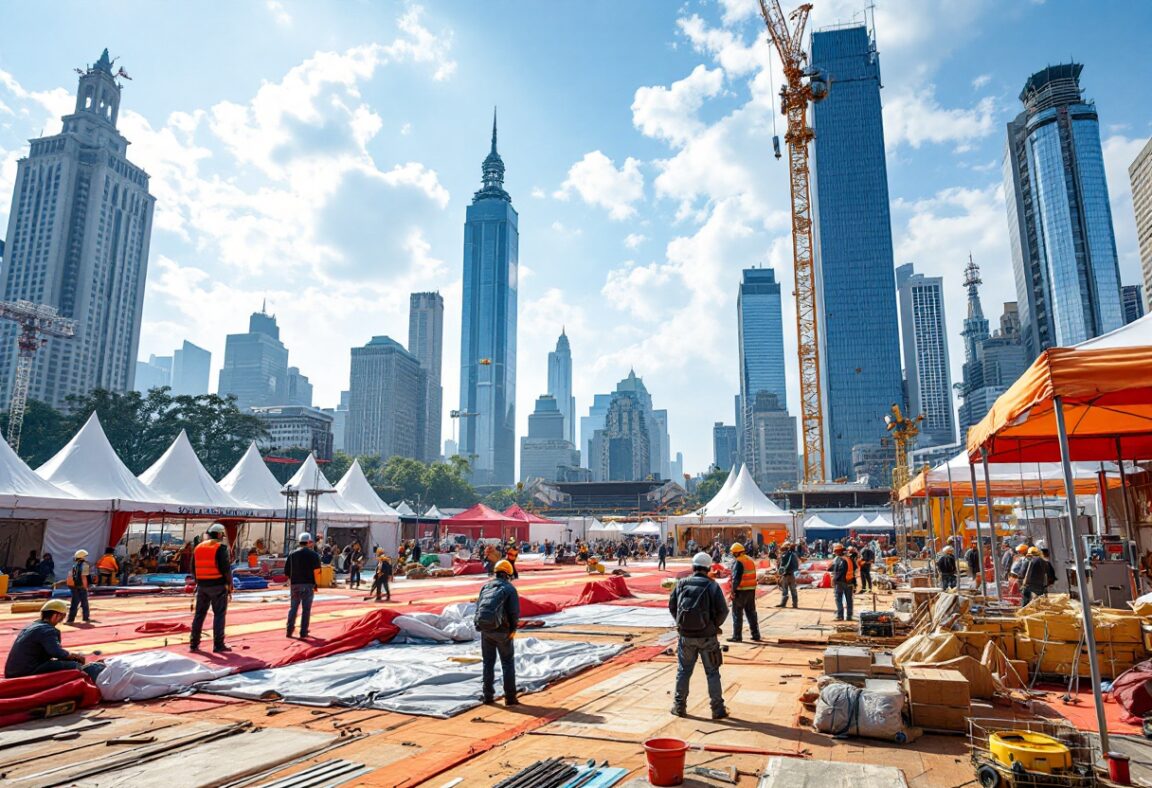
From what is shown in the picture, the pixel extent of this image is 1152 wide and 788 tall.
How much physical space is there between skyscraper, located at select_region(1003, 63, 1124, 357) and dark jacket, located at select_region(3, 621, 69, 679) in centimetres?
17192

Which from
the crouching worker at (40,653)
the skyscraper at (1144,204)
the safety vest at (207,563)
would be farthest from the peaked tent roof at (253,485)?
the skyscraper at (1144,204)

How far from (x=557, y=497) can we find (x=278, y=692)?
355 feet

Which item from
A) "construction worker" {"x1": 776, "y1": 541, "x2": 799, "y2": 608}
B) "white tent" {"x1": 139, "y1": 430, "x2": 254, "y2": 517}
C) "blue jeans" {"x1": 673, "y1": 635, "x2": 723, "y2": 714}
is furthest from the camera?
"white tent" {"x1": 139, "y1": 430, "x2": 254, "y2": 517}

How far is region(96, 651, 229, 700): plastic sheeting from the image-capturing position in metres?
7.58

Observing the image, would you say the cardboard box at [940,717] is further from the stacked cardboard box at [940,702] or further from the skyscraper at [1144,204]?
the skyscraper at [1144,204]

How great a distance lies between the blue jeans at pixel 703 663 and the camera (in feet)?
22.5

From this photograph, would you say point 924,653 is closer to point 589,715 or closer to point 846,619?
point 589,715

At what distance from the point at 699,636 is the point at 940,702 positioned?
7.08ft

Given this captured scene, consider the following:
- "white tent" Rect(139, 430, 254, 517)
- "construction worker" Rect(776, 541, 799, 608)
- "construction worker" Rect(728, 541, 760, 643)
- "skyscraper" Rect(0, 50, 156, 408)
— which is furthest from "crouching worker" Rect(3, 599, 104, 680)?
"skyscraper" Rect(0, 50, 156, 408)

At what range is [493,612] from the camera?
7.44 m

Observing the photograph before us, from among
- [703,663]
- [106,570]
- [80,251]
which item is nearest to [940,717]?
[703,663]

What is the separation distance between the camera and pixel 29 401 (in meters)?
72.2

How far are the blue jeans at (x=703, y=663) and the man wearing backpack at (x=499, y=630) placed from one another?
5.75 ft

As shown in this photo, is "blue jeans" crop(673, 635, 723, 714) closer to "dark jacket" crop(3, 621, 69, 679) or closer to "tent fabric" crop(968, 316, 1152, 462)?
"tent fabric" crop(968, 316, 1152, 462)
